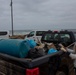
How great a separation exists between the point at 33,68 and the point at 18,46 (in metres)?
0.69

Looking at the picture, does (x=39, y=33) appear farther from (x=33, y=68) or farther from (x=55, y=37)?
(x=33, y=68)

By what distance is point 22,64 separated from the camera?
9.58 feet

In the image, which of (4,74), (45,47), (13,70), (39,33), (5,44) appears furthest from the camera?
(39,33)

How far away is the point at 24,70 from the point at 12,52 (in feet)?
2.37

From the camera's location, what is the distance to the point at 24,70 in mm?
2850

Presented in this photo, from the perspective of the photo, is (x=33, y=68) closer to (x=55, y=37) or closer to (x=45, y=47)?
(x=45, y=47)

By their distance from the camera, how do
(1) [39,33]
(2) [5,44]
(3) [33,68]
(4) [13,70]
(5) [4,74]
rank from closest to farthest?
(3) [33,68], (4) [13,70], (5) [4,74], (2) [5,44], (1) [39,33]

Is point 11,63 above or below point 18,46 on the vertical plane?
below

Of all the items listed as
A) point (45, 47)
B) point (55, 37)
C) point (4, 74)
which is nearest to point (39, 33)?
point (55, 37)

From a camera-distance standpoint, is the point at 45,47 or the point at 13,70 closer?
the point at 13,70

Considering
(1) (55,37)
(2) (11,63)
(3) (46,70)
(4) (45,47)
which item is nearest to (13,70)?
(2) (11,63)

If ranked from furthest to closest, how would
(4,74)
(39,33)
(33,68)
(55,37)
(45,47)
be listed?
1. (39,33)
2. (55,37)
3. (45,47)
4. (4,74)
5. (33,68)

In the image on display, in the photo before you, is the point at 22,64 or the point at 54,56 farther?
the point at 54,56

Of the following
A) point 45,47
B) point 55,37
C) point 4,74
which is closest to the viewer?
point 4,74
